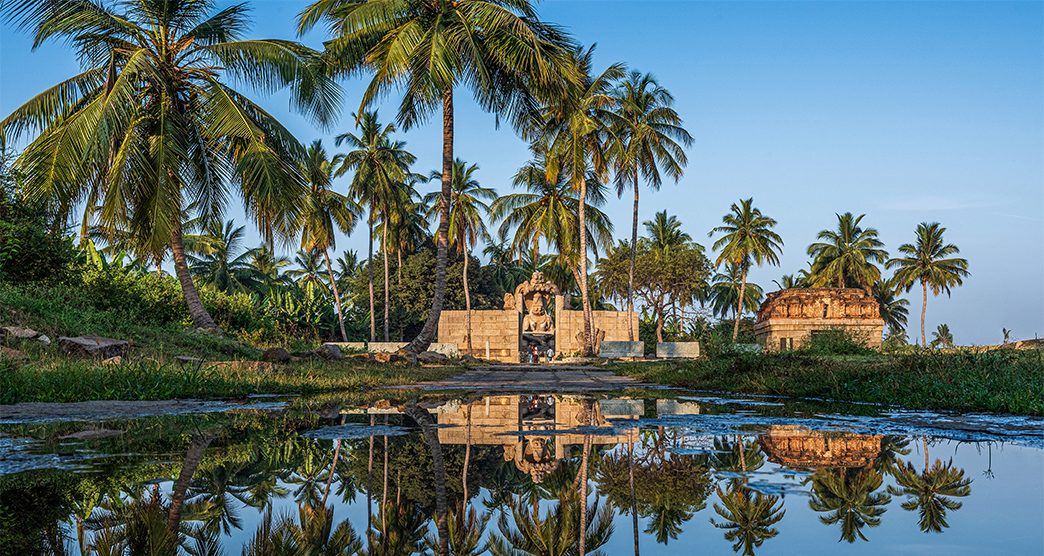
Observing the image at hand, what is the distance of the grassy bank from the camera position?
5.17m

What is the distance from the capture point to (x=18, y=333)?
889cm

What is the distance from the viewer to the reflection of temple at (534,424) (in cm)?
306

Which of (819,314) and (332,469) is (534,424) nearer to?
(332,469)

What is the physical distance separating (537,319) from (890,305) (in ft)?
135

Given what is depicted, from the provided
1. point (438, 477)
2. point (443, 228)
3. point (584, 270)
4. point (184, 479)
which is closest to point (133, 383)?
point (184, 479)

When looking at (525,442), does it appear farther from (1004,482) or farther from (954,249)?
(954,249)

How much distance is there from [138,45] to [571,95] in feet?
28.9

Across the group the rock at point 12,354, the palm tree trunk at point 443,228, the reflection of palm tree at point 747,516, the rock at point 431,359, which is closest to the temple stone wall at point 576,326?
the rock at point 431,359

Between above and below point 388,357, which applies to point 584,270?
above

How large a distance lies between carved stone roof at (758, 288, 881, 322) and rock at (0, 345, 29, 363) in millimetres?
34733

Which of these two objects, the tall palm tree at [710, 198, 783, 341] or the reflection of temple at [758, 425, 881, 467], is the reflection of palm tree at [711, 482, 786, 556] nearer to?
the reflection of temple at [758, 425, 881, 467]

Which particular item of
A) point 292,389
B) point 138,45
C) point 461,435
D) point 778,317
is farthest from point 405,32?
point 778,317

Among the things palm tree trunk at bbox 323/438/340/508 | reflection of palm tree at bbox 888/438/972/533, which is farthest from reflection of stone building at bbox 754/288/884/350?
palm tree trunk at bbox 323/438/340/508

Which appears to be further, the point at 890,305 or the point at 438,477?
the point at 890,305
